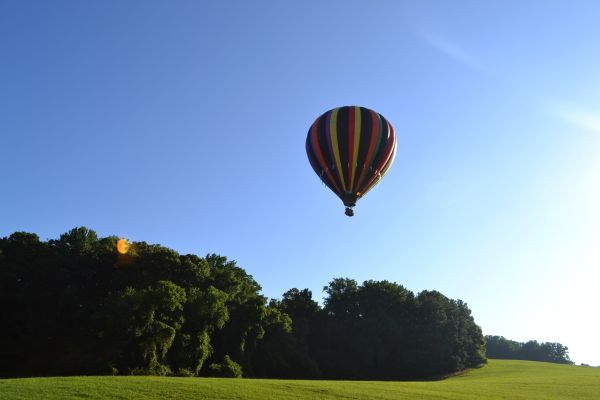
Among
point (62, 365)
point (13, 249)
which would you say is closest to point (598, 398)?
point (62, 365)

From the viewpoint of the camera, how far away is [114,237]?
58438 mm

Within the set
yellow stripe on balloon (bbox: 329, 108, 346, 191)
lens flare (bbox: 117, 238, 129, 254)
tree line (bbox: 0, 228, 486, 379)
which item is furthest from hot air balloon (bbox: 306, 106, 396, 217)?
lens flare (bbox: 117, 238, 129, 254)

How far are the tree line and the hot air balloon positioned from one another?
22.4 meters

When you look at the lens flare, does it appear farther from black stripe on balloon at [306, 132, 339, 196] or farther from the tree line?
black stripe on balloon at [306, 132, 339, 196]

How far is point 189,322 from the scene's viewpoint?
48094 millimetres

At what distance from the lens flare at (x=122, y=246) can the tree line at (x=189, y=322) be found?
0.60 metres

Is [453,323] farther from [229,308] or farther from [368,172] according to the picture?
[368,172]

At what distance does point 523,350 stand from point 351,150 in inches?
6433

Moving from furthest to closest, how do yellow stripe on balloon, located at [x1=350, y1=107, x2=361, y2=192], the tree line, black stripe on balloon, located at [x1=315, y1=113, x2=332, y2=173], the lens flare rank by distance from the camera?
the lens flare
the tree line
black stripe on balloon, located at [x1=315, y1=113, x2=332, y2=173]
yellow stripe on balloon, located at [x1=350, y1=107, x2=361, y2=192]

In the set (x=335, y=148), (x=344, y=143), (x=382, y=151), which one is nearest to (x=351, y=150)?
(x=344, y=143)

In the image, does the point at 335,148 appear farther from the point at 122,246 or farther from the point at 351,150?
the point at 122,246

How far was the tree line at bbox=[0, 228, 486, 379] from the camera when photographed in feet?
139

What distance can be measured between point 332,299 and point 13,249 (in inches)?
1819

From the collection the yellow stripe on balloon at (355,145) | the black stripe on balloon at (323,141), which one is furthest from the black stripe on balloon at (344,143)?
the black stripe on balloon at (323,141)
